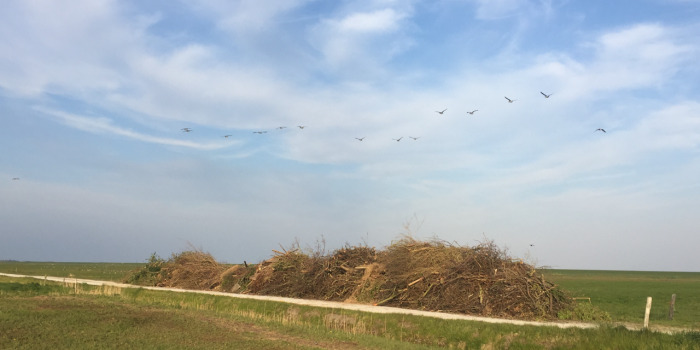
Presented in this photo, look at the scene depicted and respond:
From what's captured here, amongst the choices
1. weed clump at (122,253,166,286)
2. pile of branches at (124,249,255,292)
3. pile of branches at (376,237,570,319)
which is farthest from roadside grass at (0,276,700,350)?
weed clump at (122,253,166,286)

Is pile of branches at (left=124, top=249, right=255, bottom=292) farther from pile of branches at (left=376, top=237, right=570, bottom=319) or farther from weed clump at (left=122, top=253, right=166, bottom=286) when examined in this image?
pile of branches at (left=376, top=237, right=570, bottom=319)

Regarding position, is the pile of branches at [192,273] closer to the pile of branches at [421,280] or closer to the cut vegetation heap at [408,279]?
the cut vegetation heap at [408,279]

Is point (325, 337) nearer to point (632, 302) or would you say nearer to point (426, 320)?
point (426, 320)

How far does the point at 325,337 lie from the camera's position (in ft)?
53.8

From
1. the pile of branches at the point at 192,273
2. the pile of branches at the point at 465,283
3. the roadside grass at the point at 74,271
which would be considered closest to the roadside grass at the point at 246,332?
the pile of branches at the point at 465,283

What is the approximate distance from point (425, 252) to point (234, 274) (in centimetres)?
1712

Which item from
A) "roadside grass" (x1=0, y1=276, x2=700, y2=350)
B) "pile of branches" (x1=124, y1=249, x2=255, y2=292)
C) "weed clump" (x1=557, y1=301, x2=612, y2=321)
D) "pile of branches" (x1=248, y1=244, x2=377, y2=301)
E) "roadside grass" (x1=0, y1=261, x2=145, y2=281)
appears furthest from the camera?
"roadside grass" (x1=0, y1=261, x2=145, y2=281)

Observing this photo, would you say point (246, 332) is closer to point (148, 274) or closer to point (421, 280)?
point (421, 280)

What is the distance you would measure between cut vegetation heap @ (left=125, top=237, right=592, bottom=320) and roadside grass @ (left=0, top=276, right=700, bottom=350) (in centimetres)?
589

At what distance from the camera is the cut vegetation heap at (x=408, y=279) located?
25.7m

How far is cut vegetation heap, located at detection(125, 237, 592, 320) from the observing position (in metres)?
25.7

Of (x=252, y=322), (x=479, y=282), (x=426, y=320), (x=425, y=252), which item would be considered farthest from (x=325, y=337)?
(x=425, y=252)

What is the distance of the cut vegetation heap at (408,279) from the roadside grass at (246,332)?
5.89m

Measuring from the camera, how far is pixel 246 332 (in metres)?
15.9
